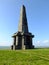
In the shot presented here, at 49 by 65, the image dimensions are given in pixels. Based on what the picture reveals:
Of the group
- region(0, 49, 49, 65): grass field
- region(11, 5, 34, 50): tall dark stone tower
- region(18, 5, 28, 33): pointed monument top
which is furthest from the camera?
region(18, 5, 28, 33): pointed monument top

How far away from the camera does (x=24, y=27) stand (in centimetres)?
3331

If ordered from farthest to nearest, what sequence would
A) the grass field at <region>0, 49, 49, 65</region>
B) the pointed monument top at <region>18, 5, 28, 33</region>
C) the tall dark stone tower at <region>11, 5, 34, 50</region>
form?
the pointed monument top at <region>18, 5, 28, 33</region>
the tall dark stone tower at <region>11, 5, 34, 50</region>
the grass field at <region>0, 49, 49, 65</region>

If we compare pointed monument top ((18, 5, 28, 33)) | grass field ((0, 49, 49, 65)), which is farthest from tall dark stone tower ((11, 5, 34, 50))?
grass field ((0, 49, 49, 65))

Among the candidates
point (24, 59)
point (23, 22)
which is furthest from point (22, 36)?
point (24, 59)

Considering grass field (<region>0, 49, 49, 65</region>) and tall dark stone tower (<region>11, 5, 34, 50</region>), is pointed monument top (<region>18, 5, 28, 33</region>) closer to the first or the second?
tall dark stone tower (<region>11, 5, 34, 50</region>)

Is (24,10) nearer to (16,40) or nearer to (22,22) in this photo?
(22,22)

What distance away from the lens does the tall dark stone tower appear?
103 ft

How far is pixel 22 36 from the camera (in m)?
32.0

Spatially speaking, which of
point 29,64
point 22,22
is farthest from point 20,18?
point 29,64

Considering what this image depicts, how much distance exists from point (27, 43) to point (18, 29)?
4.76 metres

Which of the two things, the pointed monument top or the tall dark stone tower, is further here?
the pointed monument top

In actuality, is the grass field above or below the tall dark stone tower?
below

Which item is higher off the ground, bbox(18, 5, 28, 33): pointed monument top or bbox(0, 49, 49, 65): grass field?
bbox(18, 5, 28, 33): pointed monument top

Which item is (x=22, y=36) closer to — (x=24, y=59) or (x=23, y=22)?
(x=23, y=22)
